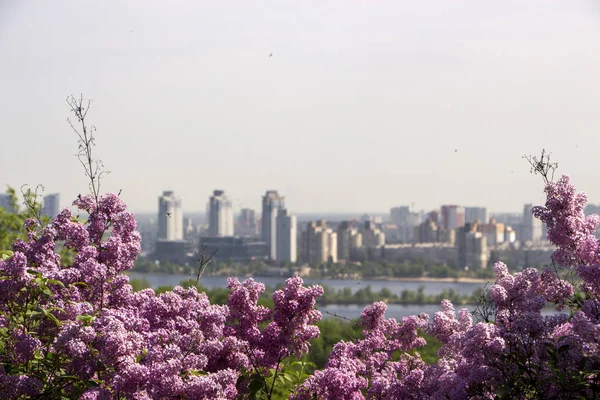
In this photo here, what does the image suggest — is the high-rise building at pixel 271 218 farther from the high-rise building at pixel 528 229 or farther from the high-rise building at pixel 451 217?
the high-rise building at pixel 528 229

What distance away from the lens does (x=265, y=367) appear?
9.74ft

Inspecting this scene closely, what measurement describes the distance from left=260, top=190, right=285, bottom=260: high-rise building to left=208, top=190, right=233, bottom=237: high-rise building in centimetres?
1160

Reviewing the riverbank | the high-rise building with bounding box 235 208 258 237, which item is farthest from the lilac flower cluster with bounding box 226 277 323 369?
the high-rise building with bounding box 235 208 258 237

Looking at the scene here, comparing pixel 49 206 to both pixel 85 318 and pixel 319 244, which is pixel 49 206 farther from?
pixel 319 244

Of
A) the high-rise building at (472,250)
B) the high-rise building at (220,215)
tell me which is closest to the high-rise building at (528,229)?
the high-rise building at (472,250)

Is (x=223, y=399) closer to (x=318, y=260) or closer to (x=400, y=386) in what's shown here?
(x=400, y=386)

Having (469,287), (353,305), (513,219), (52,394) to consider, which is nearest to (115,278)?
(52,394)

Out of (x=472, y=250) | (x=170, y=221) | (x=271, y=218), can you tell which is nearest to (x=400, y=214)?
(x=271, y=218)

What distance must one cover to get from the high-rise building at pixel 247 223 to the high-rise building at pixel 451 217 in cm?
3650

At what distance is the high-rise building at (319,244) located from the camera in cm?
12206

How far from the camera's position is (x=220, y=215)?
484ft

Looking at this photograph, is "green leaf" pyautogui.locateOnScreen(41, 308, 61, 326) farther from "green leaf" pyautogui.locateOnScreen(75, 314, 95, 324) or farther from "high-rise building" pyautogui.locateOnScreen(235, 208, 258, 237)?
"high-rise building" pyautogui.locateOnScreen(235, 208, 258, 237)

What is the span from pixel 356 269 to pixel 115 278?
341ft

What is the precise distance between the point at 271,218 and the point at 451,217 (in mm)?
38332
